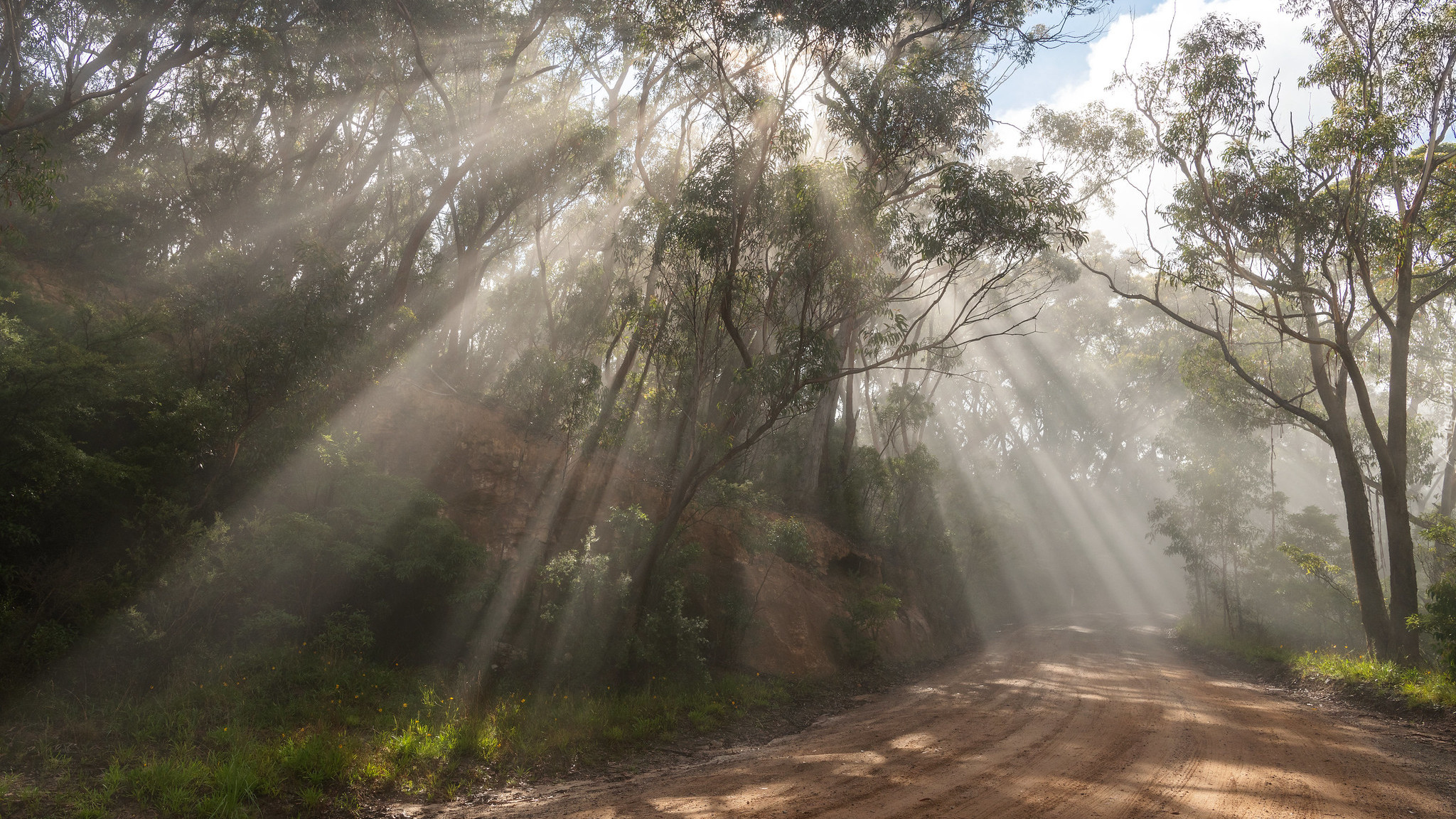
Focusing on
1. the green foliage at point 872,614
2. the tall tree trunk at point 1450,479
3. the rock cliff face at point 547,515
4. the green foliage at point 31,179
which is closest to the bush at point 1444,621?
the green foliage at point 872,614

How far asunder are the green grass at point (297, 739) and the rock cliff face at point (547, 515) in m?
3.63

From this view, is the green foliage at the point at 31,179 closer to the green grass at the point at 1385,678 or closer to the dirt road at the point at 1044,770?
the dirt road at the point at 1044,770

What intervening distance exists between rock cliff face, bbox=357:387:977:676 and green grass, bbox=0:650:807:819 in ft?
11.9

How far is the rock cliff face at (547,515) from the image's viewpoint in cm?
1377

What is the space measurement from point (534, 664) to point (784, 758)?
4.87 m

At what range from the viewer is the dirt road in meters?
5.85

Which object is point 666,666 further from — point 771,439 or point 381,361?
point 771,439

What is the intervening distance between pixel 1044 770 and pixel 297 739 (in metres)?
7.47

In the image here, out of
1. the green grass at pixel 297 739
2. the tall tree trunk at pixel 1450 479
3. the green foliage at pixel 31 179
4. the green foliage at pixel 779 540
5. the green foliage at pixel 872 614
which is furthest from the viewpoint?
the tall tree trunk at pixel 1450 479

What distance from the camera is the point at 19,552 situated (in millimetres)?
8352

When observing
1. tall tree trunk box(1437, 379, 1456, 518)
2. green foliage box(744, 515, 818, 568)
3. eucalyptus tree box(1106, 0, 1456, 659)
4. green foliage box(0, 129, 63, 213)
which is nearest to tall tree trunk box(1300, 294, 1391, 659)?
eucalyptus tree box(1106, 0, 1456, 659)

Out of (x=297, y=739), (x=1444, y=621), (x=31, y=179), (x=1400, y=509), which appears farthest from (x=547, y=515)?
(x=1400, y=509)

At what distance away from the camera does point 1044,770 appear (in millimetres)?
6859

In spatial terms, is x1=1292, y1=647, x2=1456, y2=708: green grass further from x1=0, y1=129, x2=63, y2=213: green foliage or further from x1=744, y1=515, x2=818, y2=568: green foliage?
x1=0, y1=129, x2=63, y2=213: green foliage
